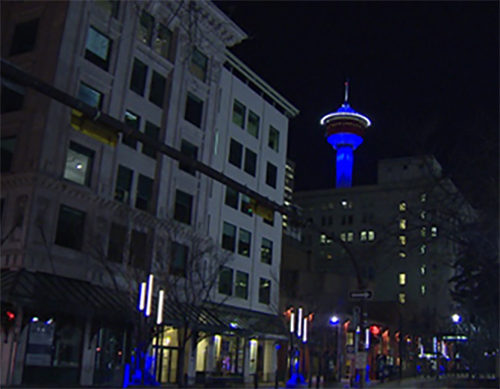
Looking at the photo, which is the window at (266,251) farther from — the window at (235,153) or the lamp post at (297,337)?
the window at (235,153)

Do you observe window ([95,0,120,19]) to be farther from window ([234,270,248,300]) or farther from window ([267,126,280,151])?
window ([234,270,248,300])

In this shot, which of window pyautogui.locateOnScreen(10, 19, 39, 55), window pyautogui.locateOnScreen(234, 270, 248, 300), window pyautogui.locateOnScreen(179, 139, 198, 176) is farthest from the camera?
window pyautogui.locateOnScreen(234, 270, 248, 300)

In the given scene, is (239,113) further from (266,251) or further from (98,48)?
(98,48)

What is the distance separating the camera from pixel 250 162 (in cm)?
5288

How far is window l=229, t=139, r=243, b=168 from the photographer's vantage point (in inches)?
1983

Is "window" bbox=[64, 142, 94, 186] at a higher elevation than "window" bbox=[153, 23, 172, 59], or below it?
below

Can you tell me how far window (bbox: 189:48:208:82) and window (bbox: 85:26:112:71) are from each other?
9012 millimetres

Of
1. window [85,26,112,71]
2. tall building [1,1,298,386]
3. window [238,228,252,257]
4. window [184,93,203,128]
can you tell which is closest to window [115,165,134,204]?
tall building [1,1,298,386]

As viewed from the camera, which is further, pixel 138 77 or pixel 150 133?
pixel 150 133

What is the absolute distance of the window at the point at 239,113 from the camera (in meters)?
51.7

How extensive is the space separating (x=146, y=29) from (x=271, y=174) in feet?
62.0

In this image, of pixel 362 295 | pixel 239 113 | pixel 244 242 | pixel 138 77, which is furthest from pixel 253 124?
pixel 362 295

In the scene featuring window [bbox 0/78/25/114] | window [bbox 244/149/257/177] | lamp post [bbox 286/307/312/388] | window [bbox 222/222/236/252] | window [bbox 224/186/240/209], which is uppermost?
window [bbox 244/149/257/177]

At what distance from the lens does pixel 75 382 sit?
109 feet
